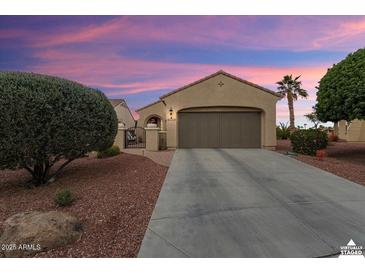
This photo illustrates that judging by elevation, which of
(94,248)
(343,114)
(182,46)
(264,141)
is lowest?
(94,248)

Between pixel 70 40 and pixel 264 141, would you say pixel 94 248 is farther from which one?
pixel 264 141

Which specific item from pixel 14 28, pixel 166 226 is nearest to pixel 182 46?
pixel 14 28

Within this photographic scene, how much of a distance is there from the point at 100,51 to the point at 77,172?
4.86 m

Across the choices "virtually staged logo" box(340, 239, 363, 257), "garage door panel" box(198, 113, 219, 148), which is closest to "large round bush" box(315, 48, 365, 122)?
"garage door panel" box(198, 113, 219, 148)

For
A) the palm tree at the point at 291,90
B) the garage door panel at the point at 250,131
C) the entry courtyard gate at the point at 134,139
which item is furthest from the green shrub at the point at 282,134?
the entry courtyard gate at the point at 134,139

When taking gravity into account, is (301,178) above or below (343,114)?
below

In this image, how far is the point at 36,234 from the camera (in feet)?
11.1

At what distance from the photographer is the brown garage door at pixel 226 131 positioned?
48.8 ft

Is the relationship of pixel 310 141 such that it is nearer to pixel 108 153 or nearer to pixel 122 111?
pixel 108 153

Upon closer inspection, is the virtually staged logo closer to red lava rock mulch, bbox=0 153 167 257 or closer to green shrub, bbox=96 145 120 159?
red lava rock mulch, bbox=0 153 167 257

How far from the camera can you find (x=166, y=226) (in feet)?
12.3

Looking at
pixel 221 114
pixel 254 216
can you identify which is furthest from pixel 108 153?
pixel 254 216

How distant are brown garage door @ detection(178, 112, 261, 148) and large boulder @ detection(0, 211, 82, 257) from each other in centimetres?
1149

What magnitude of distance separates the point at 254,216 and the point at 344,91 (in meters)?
9.02
